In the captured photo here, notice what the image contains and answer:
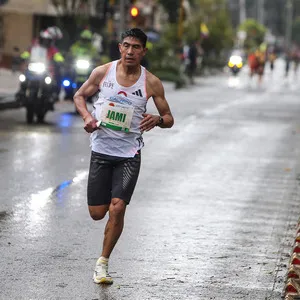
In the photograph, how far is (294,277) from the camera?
26.8 ft

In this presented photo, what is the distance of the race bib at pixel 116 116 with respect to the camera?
26.5 ft

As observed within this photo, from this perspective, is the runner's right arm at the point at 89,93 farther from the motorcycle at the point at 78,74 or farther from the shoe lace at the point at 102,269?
the motorcycle at the point at 78,74

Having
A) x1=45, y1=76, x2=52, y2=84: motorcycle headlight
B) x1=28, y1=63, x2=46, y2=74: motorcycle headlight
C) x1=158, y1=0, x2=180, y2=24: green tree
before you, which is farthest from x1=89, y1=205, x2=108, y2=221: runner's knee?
x1=158, y1=0, x2=180, y2=24: green tree

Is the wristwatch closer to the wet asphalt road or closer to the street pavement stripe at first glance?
the wet asphalt road

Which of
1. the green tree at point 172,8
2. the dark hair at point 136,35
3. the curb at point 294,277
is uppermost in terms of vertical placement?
the dark hair at point 136,35

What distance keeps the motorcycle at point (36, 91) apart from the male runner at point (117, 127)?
1471 centimetres

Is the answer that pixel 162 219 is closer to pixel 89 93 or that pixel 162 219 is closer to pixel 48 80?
pixel 89 93

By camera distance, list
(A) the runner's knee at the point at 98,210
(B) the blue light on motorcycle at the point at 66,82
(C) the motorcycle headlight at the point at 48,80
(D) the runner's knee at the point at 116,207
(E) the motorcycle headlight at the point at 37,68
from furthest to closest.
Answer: (B) the blue light on motorcycle at the point at 66,82 → (C) the motorcycle headlight at the point at 48,80 → (E) the motorcycle headlight at the point at 37,68 → (A) the runner's knee at the point at 98,210 → (D) the runner's knee at the point at 116,207

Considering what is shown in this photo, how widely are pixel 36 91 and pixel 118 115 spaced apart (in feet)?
50.4

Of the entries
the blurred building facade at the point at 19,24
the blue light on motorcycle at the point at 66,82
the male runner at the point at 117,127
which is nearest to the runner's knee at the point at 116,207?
the male runner at the point at 117,127

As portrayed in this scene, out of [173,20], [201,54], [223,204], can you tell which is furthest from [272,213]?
[201,54]

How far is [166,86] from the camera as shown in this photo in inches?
1759

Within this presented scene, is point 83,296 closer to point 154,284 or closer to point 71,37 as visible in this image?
point 154,284

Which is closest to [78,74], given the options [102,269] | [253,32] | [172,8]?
[102,269]
